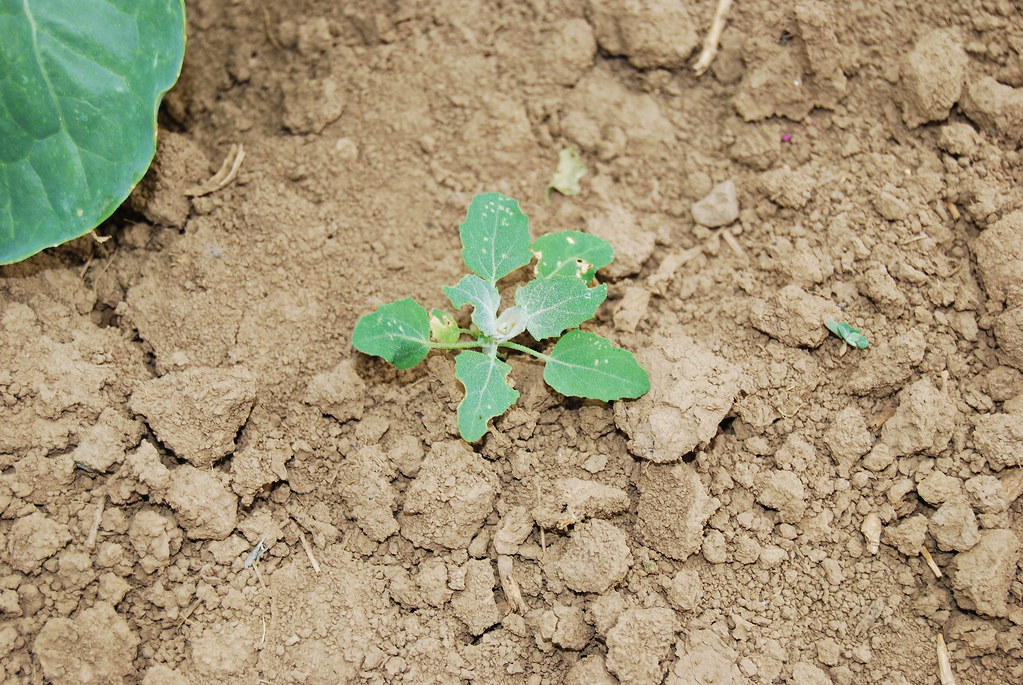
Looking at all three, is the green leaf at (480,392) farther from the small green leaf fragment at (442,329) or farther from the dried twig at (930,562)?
the dried twig at (930,562)

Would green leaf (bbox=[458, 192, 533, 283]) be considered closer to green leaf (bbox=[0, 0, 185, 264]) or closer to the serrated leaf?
the serrated leaf

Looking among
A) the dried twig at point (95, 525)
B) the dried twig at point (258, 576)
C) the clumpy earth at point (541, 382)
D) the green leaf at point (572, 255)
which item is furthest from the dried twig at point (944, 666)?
the dried twig at point (95, 525)

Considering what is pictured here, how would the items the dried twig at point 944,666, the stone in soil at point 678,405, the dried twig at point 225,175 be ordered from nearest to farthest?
the dried twig at point 944,666 < the stone in soil at point 678,405 < the dried twig at point 225,175

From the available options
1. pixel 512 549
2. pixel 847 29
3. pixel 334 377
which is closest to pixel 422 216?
pixel 334 377

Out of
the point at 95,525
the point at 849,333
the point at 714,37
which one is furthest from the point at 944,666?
the point at 95,525

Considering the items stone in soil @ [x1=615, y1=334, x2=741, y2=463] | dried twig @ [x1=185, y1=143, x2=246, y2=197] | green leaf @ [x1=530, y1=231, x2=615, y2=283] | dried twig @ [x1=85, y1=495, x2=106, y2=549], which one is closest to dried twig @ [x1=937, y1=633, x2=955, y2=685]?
stone in soil @ [x1=615, y1=334, x2=741, y2=463]

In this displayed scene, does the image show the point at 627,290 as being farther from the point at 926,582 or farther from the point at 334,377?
the point at 926,582
